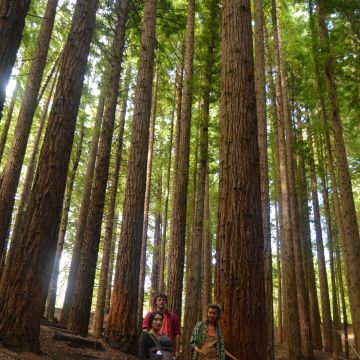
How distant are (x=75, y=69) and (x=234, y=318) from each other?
5108 mm

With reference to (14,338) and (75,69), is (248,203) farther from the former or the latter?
(75,69)

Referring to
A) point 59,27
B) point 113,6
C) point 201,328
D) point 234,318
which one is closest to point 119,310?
point 201,328

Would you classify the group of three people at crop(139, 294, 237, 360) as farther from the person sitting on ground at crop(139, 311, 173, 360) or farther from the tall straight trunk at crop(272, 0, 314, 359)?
the tall straight trunk at crop(272, 0, 314, 359)

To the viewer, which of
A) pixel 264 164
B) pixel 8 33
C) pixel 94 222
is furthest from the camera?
pixel 264 164

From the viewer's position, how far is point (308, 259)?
15500 millimetres

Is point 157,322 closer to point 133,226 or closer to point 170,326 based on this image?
point 170,326

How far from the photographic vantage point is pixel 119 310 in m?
7.79

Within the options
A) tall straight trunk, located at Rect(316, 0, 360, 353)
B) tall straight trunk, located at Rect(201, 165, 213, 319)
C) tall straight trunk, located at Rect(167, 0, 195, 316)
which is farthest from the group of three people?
tall straight trunk, located at Rect(201, 165, 213, 319)

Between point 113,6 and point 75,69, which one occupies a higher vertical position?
point 113,6

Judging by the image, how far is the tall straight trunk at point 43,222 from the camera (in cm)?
525

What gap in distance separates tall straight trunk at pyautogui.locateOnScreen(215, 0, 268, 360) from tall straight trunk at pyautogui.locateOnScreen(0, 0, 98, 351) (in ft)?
9.88

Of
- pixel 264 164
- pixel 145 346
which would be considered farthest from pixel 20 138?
pixel 145 346

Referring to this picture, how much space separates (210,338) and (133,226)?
4401mm

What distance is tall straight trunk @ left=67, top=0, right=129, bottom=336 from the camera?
9.18 m
